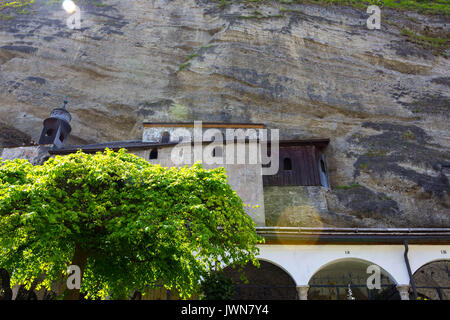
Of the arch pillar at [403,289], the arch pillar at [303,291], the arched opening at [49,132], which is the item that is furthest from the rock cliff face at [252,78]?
the arch pillar at [303,291]

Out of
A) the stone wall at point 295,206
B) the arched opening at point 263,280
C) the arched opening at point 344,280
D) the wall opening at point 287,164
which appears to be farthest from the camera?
the wall opening at point 287,164

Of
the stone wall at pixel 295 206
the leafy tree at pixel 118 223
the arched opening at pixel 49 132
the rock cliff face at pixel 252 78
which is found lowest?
the leafy tree at pixel 118 223

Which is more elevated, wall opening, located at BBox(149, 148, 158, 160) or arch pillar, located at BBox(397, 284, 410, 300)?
wall opening, located at BBox(149, 148, 158, 160)

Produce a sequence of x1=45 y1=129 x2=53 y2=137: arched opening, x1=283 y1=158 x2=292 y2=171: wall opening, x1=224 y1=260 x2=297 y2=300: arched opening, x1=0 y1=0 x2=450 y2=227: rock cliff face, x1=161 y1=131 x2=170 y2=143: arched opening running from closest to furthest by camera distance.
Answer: x1=224 y1=260 x2=297 y2=300: arched opening < x1=283 y1=158 x2=292 y2=171: wall opening < x1=0 y1=0 x2=450 y2=227: rock cliff face < x1=161 y1=131 x2=170 y2=143: arched opening < x1=45 y1=129 x2=53 y2=137: arched opening

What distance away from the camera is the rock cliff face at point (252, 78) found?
90.6 ft

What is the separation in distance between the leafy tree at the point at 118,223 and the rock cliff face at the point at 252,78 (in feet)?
49.0

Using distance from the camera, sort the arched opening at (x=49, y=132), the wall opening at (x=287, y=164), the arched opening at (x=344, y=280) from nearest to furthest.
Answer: the arched opening at (x=344, y=280) → the wall opening at (x=287, y=164) → the arched opening at (x=49, y=132)

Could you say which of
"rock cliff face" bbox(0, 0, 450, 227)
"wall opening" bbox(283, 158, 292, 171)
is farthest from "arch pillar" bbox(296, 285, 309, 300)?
"wall opening" bbox(283, 158, 292, 171)

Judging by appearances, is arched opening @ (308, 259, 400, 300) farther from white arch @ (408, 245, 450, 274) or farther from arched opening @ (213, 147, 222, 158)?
arched opening @ (213, 147, 222, 158)

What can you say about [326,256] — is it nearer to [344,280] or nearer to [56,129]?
[344,280]

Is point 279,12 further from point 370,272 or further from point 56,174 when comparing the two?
point 56,174

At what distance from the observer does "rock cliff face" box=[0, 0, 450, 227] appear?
27.6m

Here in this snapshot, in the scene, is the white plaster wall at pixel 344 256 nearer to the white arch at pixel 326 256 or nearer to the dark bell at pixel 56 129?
the white arch at pixel 326 256

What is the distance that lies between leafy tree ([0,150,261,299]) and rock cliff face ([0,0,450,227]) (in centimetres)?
1492
